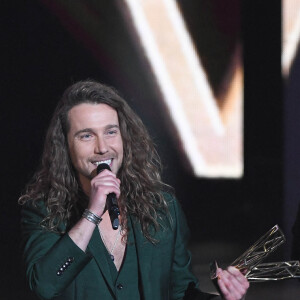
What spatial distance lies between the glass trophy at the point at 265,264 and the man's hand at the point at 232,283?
0.02 metres

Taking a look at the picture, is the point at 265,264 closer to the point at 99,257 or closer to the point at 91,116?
the point at 99,257

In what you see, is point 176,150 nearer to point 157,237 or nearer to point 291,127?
point 291,127

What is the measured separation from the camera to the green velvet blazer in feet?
6.72

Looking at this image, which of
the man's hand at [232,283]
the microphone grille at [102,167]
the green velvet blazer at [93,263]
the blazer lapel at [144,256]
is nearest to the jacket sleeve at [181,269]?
the green velvet blazer at [93,263]

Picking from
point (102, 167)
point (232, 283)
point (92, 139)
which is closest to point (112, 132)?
point (92, 139)

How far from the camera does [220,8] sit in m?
4.18

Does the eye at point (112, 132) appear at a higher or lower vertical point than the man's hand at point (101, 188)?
higher

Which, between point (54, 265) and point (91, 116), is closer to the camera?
point (54, 265)

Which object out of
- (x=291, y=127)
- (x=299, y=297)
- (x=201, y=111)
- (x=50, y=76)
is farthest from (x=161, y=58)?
(x=299, y=297)

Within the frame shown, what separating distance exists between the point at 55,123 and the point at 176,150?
1.82 metres

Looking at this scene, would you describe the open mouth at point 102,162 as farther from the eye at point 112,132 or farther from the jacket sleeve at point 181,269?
the jacket sleeve at point 181,269

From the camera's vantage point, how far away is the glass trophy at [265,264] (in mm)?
1954

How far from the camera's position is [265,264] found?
1.99 metres

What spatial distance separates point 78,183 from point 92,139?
199 mm
